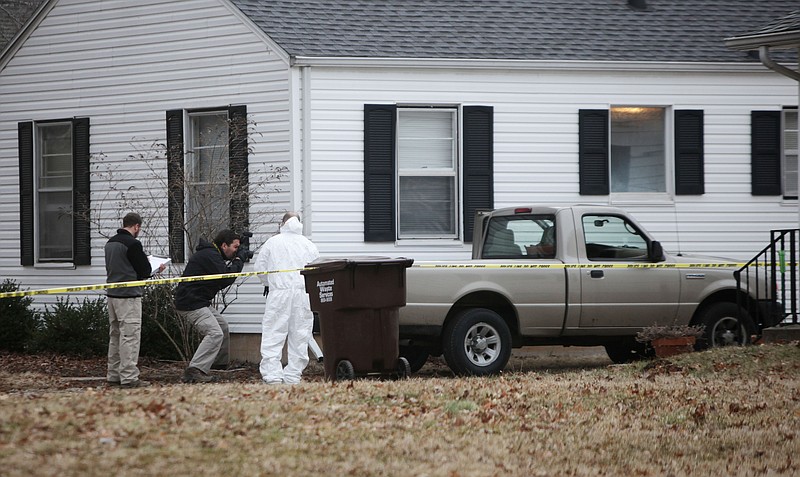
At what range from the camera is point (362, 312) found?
12.1 metres

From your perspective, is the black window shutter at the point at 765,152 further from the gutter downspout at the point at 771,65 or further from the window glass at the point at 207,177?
the window glass at the point at 207,177

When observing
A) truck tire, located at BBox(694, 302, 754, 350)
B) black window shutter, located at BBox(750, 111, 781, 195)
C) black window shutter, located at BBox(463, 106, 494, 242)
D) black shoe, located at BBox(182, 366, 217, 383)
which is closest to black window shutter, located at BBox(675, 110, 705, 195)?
black window shutter, located at BBox(750, 111, 781, 195)

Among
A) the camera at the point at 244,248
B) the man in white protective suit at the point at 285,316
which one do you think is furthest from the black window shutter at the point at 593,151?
the man in white protective suit at the point at 285,316

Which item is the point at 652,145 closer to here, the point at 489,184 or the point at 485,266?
the point at 489,184

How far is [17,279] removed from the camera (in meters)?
18.2

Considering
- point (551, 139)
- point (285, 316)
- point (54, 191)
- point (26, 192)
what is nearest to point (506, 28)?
point (551, 139)

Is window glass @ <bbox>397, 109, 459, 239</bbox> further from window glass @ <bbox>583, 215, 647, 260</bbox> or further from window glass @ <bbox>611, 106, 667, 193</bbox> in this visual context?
window glass @ <bbox>583, 215, 647, 260</bbox>

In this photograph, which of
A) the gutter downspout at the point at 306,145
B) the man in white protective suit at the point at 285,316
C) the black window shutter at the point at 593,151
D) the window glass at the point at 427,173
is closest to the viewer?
the man in white protective suit at the point at 285,316

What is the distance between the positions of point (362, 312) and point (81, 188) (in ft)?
23.4

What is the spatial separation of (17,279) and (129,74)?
11.9ft

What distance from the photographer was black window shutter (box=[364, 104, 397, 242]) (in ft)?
52.9

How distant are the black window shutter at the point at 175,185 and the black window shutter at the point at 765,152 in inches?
317

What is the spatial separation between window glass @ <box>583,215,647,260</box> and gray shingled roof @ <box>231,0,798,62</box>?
356 centimetres

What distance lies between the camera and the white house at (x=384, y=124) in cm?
1611
